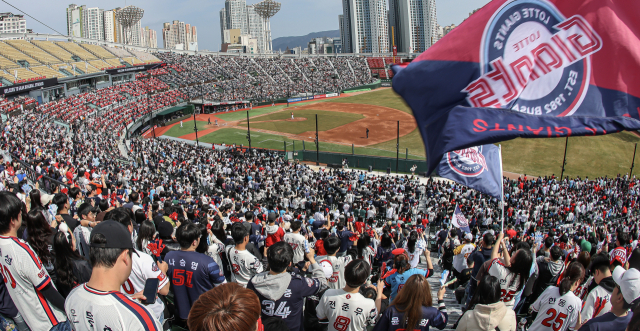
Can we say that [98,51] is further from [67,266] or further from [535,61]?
[535,61]

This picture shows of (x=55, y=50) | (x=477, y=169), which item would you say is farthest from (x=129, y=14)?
(x=477, y=169)

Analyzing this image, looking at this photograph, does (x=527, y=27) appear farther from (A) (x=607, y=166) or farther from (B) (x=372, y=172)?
(A) (x=607, y=166)

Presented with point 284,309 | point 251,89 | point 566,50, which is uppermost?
point 251,89

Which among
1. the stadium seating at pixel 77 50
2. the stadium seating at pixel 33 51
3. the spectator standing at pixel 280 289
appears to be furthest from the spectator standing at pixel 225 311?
the stadium seating at pixel 77 50

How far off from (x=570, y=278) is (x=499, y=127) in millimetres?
1930

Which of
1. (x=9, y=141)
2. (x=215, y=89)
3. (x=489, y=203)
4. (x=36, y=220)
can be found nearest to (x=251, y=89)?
(x=215, y=89)

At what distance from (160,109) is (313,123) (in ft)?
67.4

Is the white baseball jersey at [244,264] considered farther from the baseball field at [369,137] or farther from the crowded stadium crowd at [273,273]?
the baseball field at [369,137]

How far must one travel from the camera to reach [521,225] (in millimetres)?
18484

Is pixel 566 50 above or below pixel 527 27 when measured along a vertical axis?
below

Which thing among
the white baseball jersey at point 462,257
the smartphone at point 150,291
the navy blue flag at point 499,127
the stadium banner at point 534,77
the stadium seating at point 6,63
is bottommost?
the white baseball jersey at point 462,257

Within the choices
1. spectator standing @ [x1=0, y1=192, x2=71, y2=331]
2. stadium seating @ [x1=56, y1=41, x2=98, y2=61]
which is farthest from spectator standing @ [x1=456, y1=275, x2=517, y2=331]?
stadium seating @ [x1=56, y1=41, x2=98, y2=61]

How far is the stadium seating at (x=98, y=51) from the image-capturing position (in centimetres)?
6650

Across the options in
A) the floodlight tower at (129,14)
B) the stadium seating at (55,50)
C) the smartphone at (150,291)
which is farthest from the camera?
the floodlight tower at (129,14)
